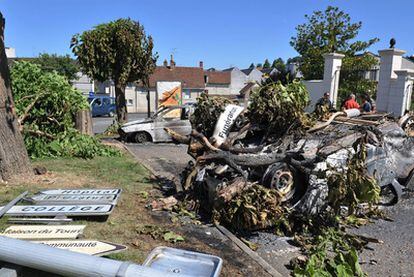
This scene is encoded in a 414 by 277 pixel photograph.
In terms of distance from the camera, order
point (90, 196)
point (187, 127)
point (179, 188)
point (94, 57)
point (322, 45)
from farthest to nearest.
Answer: point (322, 45) → point (94, 57) → point (187, 127) → point (179, 188) → point (90, 196)

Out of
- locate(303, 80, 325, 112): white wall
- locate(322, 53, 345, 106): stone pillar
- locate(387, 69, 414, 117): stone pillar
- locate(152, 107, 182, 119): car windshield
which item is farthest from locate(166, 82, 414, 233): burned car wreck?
locate(303, 80, 325, 112): white wall

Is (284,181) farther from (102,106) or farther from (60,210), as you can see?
(102,106)

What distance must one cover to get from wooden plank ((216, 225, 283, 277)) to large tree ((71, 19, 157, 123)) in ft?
39.8

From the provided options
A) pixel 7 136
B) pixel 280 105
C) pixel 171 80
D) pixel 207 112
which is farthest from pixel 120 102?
pixel 171 80

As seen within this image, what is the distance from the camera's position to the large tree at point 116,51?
15492mm

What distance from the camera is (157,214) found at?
5711 millimetres

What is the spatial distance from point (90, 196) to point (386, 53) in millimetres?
11480

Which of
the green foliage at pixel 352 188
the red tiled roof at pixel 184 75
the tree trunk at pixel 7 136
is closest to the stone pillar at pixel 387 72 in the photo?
the green foliage at pixel 352 188

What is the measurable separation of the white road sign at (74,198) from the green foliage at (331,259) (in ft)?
9.40

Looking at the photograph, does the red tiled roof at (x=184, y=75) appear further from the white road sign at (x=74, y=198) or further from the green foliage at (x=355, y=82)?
the white road sign at (x=74, y=198)

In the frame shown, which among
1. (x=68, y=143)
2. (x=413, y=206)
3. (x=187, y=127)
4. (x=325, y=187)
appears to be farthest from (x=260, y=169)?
(x=187, y=127)

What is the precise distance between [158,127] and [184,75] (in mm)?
38958

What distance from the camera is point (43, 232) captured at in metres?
3.97

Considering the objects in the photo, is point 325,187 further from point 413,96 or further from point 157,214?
point 413,96
